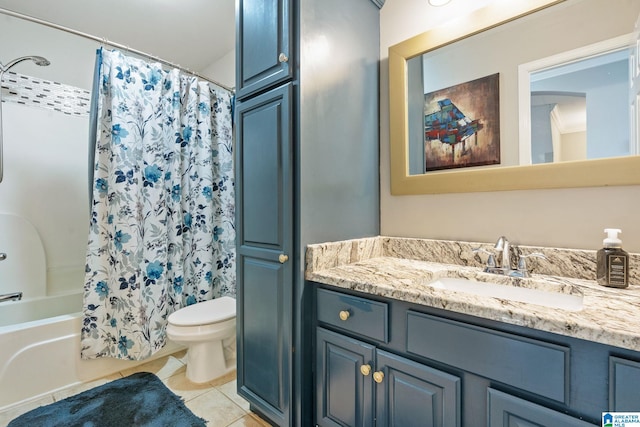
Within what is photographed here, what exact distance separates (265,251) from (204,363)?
1003 millimetres

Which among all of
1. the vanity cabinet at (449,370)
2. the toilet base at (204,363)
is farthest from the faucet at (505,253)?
the toilet base at (204,363)

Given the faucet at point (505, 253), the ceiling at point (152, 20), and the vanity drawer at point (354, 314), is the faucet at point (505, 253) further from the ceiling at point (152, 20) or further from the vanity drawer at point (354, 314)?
the ceiling at point (152, 20)

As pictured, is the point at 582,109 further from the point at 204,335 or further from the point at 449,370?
the point at 204,335

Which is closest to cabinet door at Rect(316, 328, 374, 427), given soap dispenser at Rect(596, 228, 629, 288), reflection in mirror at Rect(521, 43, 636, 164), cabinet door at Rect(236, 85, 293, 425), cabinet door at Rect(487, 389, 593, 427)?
cabinet door at Rect(236, 85, 293, 425)

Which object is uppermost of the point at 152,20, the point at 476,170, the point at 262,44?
the point at 152,20

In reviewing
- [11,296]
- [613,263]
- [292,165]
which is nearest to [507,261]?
[613,263]

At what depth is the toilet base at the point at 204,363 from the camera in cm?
177

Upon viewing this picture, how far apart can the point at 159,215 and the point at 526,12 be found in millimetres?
2217

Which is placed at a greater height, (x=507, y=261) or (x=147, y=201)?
(x=147, y=201)

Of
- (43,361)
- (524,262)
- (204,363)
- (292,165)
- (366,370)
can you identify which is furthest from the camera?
(204,363)

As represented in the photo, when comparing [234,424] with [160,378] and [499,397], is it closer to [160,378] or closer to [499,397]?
[160,378]

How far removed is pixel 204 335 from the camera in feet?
5.53

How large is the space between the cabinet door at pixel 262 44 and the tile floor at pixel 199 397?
1.62m

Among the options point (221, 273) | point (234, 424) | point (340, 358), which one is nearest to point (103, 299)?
point (221, 273)
